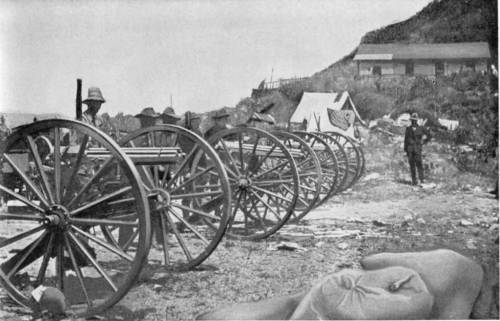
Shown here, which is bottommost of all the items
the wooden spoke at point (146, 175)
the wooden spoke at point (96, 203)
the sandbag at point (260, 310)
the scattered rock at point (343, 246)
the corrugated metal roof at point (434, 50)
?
the sandbag at point (260, 310)

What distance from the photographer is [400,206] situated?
509cm

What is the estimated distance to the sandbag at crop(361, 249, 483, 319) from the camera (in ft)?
13.4

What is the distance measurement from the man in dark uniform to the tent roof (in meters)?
0.47

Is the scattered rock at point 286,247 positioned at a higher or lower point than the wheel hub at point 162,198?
lower

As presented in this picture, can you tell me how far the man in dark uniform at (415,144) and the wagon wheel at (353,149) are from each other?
0.71 m

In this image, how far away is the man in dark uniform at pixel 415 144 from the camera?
4910mm

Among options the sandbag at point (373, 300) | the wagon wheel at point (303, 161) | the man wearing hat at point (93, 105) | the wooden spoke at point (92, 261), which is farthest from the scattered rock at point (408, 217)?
the man wearing hat at point (93, 105)

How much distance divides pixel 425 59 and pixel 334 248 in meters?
1.96

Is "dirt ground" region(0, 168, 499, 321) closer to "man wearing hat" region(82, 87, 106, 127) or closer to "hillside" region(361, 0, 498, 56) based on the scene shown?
"hillside" region(361, 0, 498, 56)

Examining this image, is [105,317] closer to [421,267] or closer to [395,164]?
[421,267]

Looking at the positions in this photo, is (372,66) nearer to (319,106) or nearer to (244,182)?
(319,106)

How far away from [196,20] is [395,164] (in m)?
2.41

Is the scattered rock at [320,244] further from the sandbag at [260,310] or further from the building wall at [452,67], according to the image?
the building wall at [452,67]

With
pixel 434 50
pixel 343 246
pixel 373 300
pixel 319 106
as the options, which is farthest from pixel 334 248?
pixel 434 50
